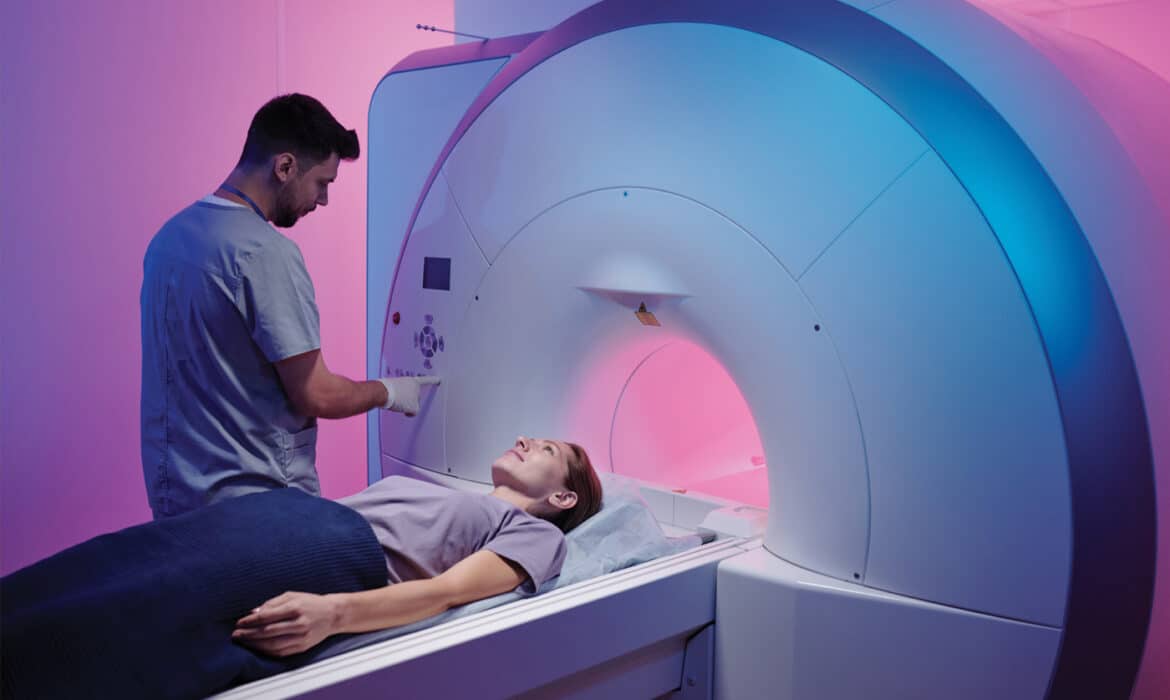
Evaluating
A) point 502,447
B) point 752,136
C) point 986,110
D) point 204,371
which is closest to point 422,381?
point 502,447

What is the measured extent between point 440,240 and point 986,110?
1.20m

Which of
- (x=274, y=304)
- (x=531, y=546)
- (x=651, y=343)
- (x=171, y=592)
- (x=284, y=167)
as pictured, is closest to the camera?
(x=171, y=592)

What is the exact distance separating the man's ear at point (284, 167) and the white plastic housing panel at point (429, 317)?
43 cm

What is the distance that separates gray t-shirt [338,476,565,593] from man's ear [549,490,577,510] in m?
0.14

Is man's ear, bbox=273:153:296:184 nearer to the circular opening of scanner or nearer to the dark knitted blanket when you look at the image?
the dark knitted blanket

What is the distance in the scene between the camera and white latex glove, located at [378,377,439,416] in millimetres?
2148

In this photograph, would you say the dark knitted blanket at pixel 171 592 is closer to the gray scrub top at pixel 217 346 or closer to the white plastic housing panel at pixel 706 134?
the gray scrub top at pixel 217 346

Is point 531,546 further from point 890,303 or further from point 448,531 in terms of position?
point 890,303

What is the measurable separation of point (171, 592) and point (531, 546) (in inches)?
21.9

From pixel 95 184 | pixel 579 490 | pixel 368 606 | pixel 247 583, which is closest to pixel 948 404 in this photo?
pixel 579 490

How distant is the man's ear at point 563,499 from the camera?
1.90 meters

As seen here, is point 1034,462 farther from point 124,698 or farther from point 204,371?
point 204,371

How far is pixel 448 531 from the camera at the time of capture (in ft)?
5.50

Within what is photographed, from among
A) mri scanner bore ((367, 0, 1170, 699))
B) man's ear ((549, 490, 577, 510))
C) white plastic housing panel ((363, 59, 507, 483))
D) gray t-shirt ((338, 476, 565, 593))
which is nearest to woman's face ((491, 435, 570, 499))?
man's ear ((549, 490, 577, 510))
